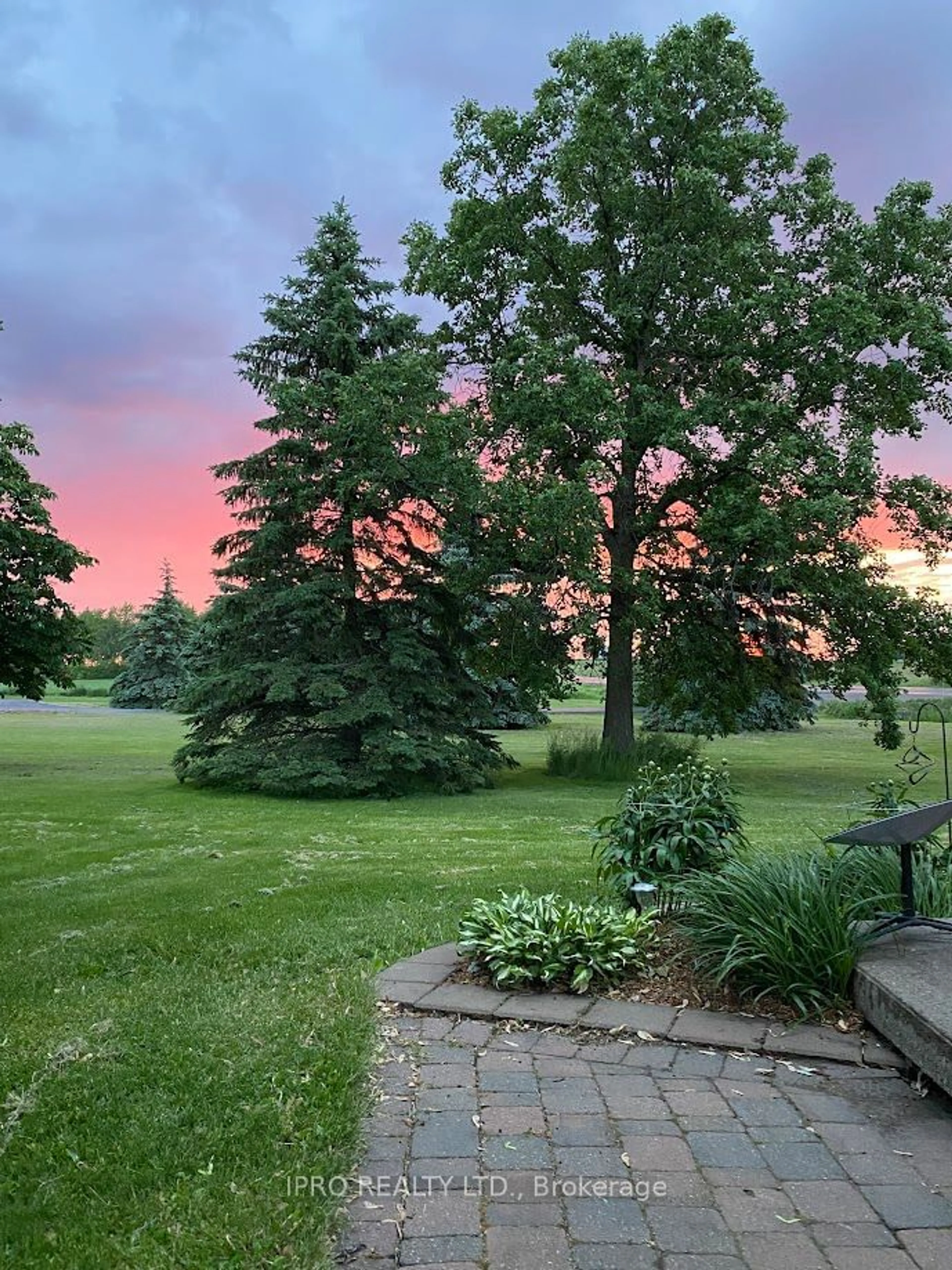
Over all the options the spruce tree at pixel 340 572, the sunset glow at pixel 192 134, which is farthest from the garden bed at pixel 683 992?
the spruce tree at pixel 340 572

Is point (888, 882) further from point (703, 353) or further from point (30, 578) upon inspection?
point (30, 578)

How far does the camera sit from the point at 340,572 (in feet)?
47.3

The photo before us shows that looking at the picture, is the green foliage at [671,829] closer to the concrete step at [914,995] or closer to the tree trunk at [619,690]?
the concrete step at [914,995]

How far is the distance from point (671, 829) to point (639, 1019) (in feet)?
4.88

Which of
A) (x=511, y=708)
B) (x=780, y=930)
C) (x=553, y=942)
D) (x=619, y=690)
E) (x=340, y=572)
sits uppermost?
(x=340, y=572)

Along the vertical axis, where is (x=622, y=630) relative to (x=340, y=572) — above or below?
below

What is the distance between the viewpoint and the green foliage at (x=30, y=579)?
16.9m

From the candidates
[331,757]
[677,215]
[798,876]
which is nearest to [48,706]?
[331,757]

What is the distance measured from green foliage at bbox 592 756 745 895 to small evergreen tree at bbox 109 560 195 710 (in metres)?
38.3

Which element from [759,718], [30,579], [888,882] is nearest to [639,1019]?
[888,882]

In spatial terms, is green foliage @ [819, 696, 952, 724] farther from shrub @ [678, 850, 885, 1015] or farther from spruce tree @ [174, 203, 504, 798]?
spruce tree @ [174, 203, 504, 798]

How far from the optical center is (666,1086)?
2.72 metres

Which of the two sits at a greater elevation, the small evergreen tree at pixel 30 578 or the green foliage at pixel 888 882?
the small evergreen tree at pixel 30 578

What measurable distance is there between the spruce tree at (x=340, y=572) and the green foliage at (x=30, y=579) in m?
4.40
